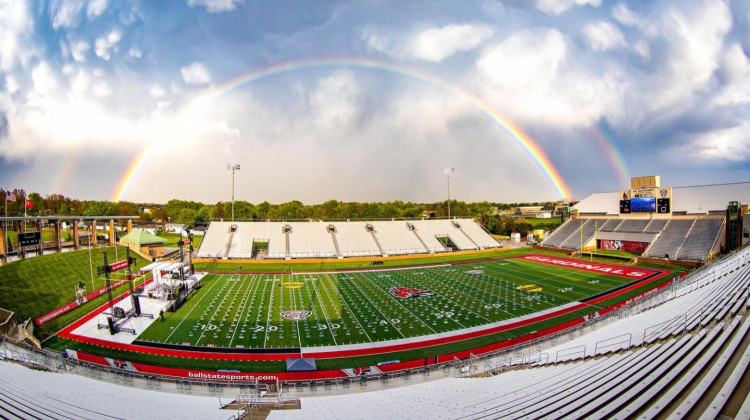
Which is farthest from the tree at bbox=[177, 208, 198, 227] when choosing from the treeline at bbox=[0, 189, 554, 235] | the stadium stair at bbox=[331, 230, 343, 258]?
the stadium stair at bbox=[331, 230, 343, 258]

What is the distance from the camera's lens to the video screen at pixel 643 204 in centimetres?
4843

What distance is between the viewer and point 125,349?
1875 centimetres

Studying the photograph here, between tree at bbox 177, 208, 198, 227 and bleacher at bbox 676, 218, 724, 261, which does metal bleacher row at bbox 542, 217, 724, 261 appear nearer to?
bleacher at bbox 676, 218, 724, 261

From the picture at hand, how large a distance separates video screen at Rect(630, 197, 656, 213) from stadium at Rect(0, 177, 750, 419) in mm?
193

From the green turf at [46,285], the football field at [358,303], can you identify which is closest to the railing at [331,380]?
the football field at [358,303]

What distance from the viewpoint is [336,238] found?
170 ft

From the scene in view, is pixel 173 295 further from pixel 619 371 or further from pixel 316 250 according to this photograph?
pixel 619 371

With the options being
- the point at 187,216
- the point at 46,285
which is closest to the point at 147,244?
the point at 46,285

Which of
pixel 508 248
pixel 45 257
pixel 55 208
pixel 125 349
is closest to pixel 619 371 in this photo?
pixel 125 349

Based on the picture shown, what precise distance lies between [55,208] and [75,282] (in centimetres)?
9287

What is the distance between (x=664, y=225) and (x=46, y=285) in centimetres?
7024

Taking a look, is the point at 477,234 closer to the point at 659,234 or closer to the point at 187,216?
the point at 659,234

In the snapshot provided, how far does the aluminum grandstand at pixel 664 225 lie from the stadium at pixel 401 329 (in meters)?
0.29

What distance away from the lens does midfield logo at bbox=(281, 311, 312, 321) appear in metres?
23.2
